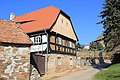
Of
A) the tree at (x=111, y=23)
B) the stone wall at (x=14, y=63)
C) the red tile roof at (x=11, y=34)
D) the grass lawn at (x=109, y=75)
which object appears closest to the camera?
the stone wall at (x=14, y=63)

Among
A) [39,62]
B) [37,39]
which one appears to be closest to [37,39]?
[37,39]

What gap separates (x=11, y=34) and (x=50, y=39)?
878cm

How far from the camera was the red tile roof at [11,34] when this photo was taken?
22.0 meters

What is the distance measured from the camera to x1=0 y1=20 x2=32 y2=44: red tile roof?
22036mm

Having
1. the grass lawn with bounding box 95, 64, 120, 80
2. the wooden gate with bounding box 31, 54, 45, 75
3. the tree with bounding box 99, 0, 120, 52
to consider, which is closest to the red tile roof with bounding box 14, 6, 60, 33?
the wooden gate with bounding box 31, 54, 45, 75

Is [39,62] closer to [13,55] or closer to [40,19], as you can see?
[13,55]

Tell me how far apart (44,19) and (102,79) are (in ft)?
50.4

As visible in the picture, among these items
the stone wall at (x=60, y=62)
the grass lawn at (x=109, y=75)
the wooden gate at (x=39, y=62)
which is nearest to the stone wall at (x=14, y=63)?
the wooden gate at (x=39, y=62)

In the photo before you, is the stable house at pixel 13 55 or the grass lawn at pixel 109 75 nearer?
the stable house at pixel 13 55

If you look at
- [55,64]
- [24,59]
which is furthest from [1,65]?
[55,64]

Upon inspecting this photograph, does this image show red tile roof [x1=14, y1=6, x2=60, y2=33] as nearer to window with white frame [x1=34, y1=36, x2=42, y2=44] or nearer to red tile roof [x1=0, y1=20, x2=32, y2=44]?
window with white frame [x1=34, y1=36, x2=42, y2=44]

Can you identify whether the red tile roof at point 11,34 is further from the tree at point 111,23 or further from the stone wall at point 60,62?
the tree at point 111,23

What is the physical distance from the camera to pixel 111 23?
30.8m

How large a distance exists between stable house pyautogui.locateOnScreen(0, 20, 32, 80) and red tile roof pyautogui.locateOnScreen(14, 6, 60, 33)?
8.67 m
